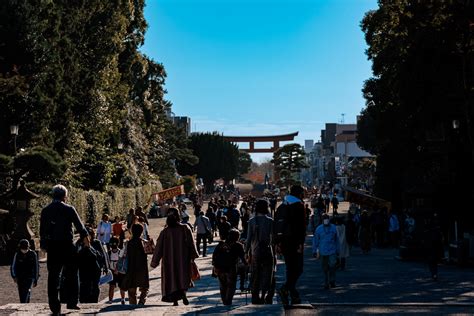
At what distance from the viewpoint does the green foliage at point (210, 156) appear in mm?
111188

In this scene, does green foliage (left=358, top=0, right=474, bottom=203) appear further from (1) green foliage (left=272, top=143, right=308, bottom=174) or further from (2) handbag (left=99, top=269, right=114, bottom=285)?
(1) green foliage (left=272, top=143, right=308, bottom=174)

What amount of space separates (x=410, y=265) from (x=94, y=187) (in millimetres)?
26670

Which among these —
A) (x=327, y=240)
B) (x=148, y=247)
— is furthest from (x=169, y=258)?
(x=327, y=240)

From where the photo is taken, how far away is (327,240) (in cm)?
1691

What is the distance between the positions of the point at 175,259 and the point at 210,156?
10052 centimetres

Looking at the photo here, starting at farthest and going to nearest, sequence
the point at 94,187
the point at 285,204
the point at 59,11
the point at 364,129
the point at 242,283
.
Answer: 1. the point at 364,129
2. the point at 94,187
3. the point at 59,11
4. the point at 242,283
5. the point at 285,204

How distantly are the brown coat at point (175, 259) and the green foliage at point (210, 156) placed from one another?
96304 millimetres

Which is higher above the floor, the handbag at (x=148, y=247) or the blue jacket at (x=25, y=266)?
the handbag at (x=148, y=247)

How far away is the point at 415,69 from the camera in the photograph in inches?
1091

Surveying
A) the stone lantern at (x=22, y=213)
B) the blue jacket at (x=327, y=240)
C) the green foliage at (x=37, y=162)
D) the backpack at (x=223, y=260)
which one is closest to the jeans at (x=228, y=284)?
the backpack at (x=223, y=260)

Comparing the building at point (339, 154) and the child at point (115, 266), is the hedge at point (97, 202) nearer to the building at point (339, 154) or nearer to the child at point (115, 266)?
the child at point (115, 266)

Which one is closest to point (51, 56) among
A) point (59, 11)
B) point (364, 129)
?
point (59, 11)

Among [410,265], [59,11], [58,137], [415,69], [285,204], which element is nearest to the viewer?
[285,204]

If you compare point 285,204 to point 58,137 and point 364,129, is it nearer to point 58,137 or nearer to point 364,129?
point 58,137
